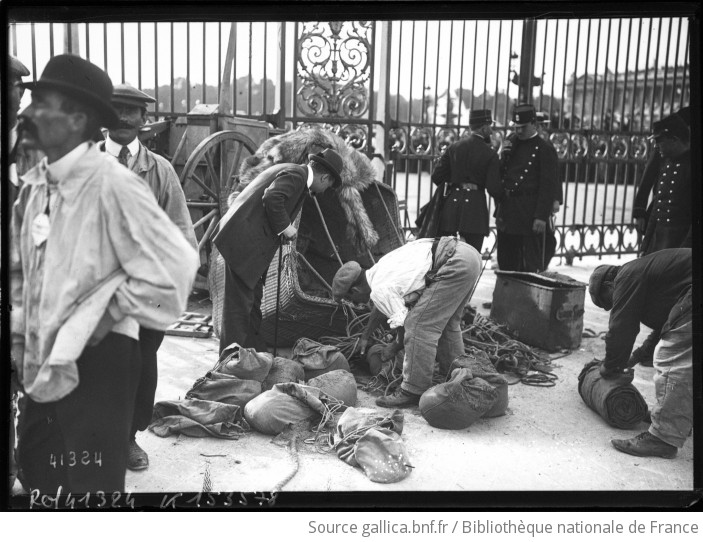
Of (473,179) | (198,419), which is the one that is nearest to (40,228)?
(198,419)

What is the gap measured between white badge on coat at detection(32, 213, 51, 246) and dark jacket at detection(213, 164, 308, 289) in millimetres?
1993

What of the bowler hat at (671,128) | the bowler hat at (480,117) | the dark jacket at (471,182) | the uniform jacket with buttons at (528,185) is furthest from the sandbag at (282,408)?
the bowler hat at (480,117)

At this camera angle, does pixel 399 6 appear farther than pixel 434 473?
No

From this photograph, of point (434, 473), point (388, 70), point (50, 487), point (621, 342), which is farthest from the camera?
point (388, 70)

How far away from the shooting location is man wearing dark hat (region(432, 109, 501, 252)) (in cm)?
711

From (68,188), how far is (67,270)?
1.10ft

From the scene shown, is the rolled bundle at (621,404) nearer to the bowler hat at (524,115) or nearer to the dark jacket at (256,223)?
the dark jacket at (256,223)

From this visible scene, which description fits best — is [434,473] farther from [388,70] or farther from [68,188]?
[388,70]

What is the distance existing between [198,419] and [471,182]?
13.5 ft

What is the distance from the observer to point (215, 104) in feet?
22.3

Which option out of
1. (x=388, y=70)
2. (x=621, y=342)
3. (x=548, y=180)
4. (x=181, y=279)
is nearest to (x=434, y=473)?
(x=621, y=342)

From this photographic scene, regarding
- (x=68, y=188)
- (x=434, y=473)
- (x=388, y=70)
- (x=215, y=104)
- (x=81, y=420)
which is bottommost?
(x=434, y=473)

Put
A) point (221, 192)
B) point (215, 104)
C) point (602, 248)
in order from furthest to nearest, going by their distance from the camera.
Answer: point (602, 248) < point (215, 104) < point (221, 192)

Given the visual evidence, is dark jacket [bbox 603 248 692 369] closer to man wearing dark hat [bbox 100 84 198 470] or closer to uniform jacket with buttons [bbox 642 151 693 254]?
uniform jacket with buttons [bbox 642 151 693 254]
